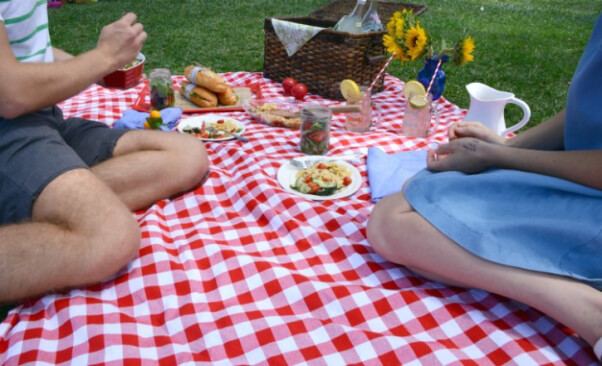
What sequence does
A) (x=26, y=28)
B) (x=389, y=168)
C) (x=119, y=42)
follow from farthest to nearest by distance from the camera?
(x=389, y=168) < (x=119, y=42) < (x=26, y=28)

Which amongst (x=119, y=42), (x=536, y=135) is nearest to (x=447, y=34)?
(x=536, y=135)

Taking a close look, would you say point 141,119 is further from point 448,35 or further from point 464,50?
point 448,35

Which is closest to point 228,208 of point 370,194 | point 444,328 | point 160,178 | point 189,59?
point 160,178

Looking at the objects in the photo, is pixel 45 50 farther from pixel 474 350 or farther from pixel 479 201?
pixel 474 350

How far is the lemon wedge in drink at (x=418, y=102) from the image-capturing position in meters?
2.04

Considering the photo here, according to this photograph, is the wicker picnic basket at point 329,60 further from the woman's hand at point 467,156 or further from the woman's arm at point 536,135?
the woman's hand at point 467,156

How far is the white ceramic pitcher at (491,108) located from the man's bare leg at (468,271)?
2.45 ft

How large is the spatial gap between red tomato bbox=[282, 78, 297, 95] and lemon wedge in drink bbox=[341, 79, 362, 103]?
0.41 m

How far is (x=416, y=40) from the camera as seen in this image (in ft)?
7.17

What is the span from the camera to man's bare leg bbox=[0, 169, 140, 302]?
3.71ft

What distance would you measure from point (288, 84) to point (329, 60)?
0.25 meters

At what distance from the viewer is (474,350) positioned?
1.09 metres

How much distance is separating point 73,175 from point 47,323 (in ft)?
1.21

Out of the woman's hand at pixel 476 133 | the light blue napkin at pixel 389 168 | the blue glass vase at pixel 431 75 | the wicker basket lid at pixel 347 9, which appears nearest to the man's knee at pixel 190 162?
the light blue napkin at pixel 389 168
